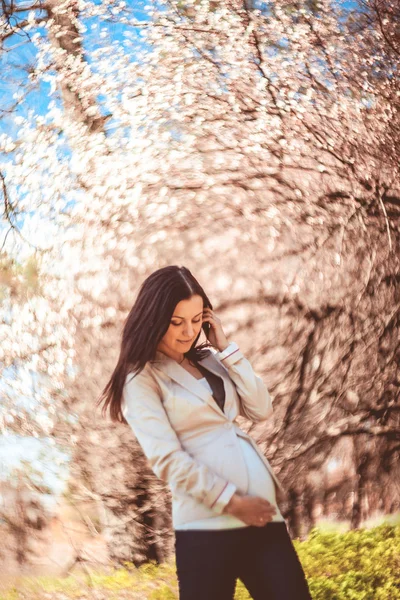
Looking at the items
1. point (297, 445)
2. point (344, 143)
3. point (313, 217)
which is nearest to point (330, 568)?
point (297, 445)

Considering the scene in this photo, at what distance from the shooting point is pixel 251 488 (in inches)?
43.4

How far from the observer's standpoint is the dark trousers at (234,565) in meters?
1.06

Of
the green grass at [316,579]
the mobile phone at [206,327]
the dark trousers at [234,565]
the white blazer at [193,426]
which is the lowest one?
the green grass at [316,579]

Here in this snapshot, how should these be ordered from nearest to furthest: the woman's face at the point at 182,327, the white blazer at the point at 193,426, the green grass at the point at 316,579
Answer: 1. the white blazer at the point at 193,426
2. the woman's face at the point at 182,327
3. the green grass at the point at 316,579

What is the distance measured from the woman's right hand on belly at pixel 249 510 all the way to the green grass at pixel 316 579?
58 cm

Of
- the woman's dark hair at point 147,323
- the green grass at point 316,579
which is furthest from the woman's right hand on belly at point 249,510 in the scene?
the green grass at point 316,579

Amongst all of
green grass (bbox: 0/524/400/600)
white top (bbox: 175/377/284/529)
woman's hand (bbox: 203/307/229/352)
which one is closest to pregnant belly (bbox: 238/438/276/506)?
white top (bbox: 175/377/284/529)

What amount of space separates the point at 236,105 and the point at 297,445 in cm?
109

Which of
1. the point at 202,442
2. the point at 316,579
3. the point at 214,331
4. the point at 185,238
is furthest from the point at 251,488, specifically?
the point at 185,238

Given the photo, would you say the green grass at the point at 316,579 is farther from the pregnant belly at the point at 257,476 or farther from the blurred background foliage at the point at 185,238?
the pregnant belly at the point at 257,476

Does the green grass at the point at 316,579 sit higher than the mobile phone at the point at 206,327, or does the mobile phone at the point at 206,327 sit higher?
the mobile phone at the point at 206,327

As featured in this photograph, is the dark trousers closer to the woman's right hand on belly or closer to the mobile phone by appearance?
the woman's right hand on belly

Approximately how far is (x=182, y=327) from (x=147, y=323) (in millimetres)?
82

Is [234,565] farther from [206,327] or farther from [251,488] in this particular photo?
A: [206,327]
